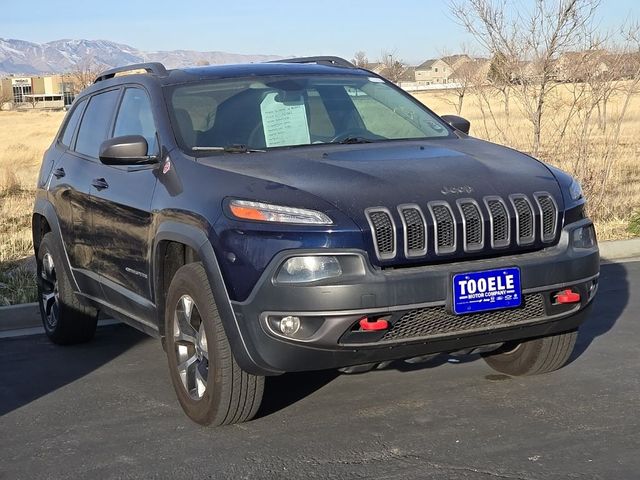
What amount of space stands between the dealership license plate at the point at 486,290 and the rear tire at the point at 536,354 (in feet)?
2.73

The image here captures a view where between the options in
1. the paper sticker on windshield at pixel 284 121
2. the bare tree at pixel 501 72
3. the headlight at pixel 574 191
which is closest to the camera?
the headlight at pixel 574 191

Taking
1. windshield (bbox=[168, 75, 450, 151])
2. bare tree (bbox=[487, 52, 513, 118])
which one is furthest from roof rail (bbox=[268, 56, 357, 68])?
bare tree (bbox=[487, 52, 513, 118])

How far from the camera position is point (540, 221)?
4.71 m

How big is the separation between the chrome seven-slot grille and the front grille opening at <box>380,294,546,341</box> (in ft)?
0.85

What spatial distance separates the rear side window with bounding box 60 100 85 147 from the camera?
7.09 meters

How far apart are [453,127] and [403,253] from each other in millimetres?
1886

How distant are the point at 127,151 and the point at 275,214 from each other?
1226 millimetres

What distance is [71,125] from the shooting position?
719cm

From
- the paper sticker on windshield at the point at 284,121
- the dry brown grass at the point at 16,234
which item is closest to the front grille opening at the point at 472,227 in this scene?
the paper sticker on windshield at the point at 284,121

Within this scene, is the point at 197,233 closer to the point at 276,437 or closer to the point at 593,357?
the point at 276,437


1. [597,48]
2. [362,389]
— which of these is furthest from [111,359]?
[597,48]

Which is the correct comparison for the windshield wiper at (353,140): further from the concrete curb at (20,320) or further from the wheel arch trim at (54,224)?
the concrete curb at (20,320)

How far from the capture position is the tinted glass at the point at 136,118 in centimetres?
566

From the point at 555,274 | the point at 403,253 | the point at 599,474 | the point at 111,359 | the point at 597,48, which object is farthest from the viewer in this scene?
the point at 597,48
